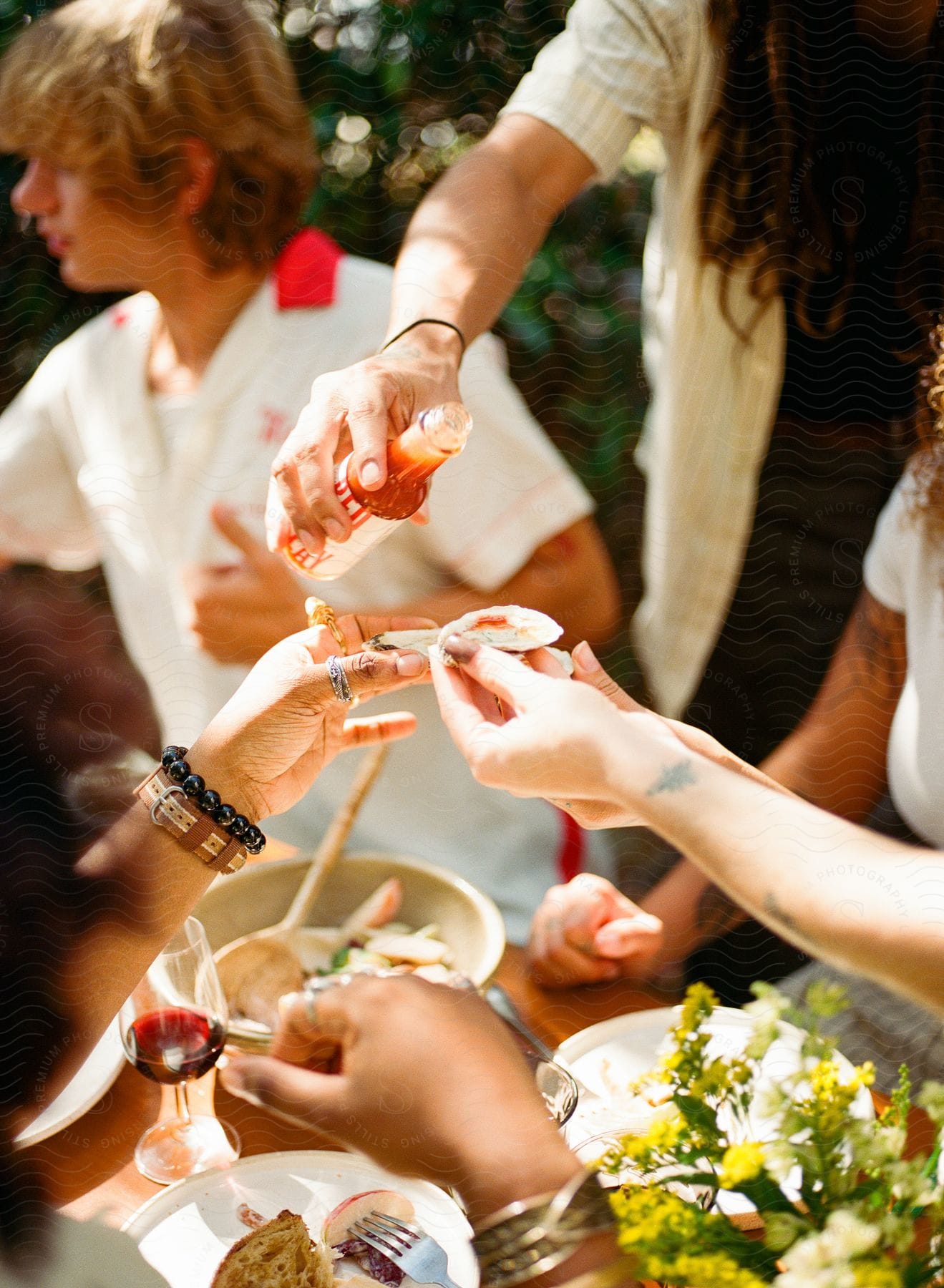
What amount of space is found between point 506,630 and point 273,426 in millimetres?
591

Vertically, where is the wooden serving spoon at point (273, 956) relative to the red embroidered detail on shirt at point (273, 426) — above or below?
below

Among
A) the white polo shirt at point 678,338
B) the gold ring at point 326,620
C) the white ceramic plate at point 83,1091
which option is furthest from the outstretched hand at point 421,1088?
the white polo shirt at point 678,338

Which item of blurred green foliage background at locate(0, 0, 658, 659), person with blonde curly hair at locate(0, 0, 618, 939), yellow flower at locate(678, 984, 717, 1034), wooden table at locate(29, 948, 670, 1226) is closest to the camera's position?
yellow flower at locate(678, 984, 717, 1034)

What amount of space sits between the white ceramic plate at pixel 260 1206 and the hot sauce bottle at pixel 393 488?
1.24 feet

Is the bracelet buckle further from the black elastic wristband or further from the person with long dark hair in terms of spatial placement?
the black elastic wristband

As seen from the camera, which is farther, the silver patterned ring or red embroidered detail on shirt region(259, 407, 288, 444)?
red embroidered detail on shirt region(259, 407, 288, 444)

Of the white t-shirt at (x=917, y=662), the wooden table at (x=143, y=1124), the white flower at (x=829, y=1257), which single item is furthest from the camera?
the white t-shirt at (x=917, y=662)

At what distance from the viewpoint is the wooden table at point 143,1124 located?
2.06 feet

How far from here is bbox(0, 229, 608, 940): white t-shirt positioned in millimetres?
1130

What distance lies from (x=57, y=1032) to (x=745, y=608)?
926 millimetres

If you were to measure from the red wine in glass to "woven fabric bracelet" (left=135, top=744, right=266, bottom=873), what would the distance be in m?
0.10

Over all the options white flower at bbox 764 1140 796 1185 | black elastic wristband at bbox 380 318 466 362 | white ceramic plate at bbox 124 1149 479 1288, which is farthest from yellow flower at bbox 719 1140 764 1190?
black elastic wristband at bbox 380 318 466 362

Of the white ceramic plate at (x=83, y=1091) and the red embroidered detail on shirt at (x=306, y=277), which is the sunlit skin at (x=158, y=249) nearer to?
the red embroidered detail on shirt at (x=306, y=277)

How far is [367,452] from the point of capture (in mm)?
682
